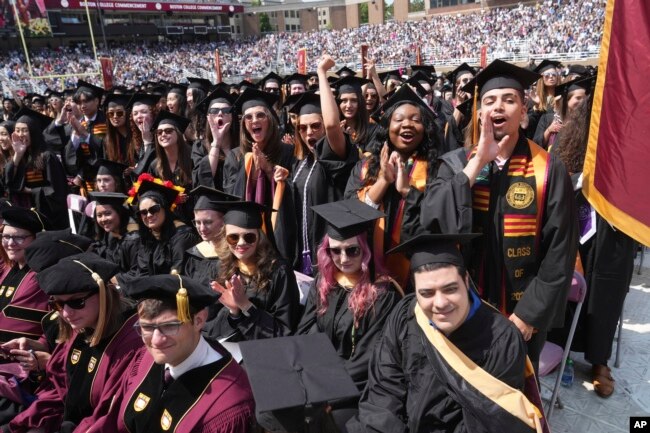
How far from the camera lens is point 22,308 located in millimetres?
3525

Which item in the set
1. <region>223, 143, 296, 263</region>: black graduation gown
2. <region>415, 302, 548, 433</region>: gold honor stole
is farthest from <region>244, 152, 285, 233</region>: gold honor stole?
<region>415, 302, 548, 433</region>: gold honor stole

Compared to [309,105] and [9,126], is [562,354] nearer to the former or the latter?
[309,105]

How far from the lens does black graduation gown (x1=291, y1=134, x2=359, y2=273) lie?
398cm

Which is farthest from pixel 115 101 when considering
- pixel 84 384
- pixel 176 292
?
pixel 176 292

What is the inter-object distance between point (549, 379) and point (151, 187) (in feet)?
11.7

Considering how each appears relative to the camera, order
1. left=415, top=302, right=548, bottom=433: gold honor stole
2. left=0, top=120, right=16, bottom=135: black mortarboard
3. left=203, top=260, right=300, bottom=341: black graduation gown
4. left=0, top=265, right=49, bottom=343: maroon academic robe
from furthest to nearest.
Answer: left=0, top=120, right=16, bottom=135: black mortarboard < left=0, top=265, right=49, bottom=343: maroon academic robe < left=203, top=260, right=300, bottom=341: black graduation gown < left=415, top=302, right=548, bottom=433: gold honor stole

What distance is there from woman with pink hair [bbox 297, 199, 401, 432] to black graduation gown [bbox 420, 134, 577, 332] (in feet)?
1.56

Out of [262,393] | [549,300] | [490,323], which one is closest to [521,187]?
[549,300]

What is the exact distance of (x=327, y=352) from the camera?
6.36ft

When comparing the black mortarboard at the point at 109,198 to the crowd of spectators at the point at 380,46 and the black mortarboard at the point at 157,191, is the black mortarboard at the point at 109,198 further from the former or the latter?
the crowd of spectators at the point at 380,46

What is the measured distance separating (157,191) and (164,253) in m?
0.55

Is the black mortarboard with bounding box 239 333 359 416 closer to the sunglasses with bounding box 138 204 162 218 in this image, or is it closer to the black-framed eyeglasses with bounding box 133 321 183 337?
the black-framed eyeglasses with bounding box 133 321 183 337

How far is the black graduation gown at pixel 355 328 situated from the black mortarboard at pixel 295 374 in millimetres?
760

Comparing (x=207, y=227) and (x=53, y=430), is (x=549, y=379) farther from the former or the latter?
(x=53, y=430)
